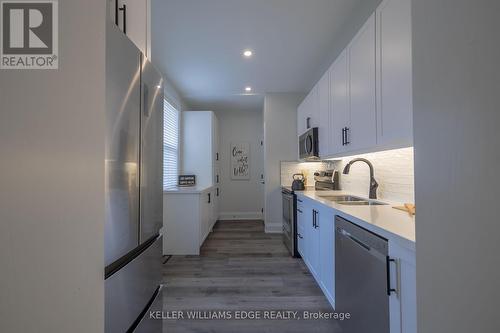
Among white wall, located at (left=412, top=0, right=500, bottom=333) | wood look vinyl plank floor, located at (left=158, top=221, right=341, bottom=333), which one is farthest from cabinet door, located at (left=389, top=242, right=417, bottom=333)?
wood look vinyl plank floor, located at (left=158, top=221, right=341, bottom=333)

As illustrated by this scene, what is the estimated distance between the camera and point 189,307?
2096 millimetres

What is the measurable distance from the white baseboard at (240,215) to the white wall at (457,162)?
5.49 metres

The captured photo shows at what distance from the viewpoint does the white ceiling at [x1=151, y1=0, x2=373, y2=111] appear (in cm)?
219

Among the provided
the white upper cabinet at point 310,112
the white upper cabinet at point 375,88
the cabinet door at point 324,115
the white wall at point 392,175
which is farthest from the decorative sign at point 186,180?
the white wall at point 392,175

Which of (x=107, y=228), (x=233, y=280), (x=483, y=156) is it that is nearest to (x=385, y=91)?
(x=483, y=156)

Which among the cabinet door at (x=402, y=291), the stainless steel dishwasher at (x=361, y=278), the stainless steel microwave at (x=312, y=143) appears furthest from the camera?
the stainless steel microwave at (x=312, y=143)

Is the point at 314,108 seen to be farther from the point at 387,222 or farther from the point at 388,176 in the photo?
the point at 387,222

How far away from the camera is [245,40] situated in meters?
2.73

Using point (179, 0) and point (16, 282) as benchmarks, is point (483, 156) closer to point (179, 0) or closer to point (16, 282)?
point (16, 282)

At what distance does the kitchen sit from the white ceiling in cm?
2

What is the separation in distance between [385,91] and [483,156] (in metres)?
1.27

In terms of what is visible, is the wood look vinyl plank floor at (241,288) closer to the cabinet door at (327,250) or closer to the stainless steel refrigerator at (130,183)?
the cabinet door at (327,250)

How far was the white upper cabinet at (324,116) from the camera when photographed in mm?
2699

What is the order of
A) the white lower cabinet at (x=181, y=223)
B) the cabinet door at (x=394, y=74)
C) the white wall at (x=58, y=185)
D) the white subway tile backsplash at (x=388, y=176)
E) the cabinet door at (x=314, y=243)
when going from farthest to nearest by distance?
the white lower cabinet at (x=181, y=223) → the cabinet door at (x=314, y=243) → the white subway tile backsplash at (x=388, y=176) → the cabinet door at (x=394, y=74) → the white wall at (x=58, y=185)
